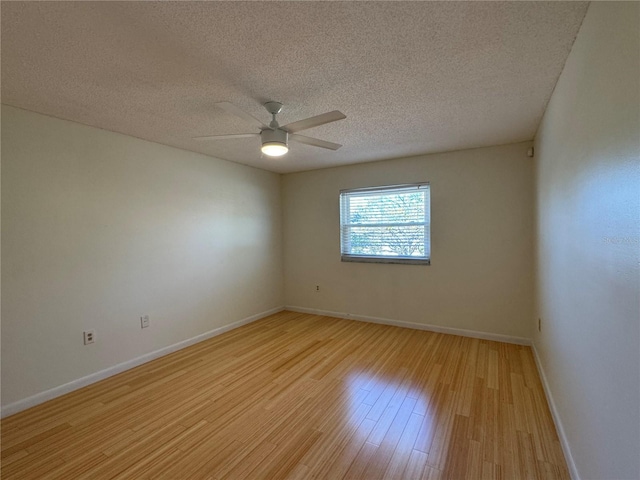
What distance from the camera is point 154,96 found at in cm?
212

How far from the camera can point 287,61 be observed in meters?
1.69

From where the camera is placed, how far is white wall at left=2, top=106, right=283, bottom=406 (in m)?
2.28

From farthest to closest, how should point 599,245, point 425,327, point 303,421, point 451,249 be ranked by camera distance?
point 425,327
point 451,249
point 303,421
point 599,245

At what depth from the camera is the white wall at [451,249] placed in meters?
3.37

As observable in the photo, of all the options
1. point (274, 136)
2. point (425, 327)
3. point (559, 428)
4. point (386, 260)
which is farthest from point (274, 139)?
point (425, 327)

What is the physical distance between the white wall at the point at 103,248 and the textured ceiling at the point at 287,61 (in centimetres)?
38

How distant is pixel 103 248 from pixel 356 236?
9.91 ft

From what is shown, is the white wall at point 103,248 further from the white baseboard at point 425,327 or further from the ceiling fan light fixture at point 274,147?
the ceiling fan light fixture at point 274,147

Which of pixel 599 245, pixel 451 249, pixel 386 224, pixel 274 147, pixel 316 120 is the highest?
pixel 316 120

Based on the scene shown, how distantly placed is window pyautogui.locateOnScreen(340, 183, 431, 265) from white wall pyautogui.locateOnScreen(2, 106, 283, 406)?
1605 mm

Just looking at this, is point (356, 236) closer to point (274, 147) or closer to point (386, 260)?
point (386, 260)

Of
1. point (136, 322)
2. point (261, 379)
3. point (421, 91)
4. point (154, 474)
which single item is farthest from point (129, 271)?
point (421, 91)

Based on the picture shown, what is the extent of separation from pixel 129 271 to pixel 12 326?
904mm

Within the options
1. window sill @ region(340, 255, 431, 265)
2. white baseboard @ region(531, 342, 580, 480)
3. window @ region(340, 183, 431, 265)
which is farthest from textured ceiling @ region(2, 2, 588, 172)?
white baseboard @ region(531, 342, 580, 480)
